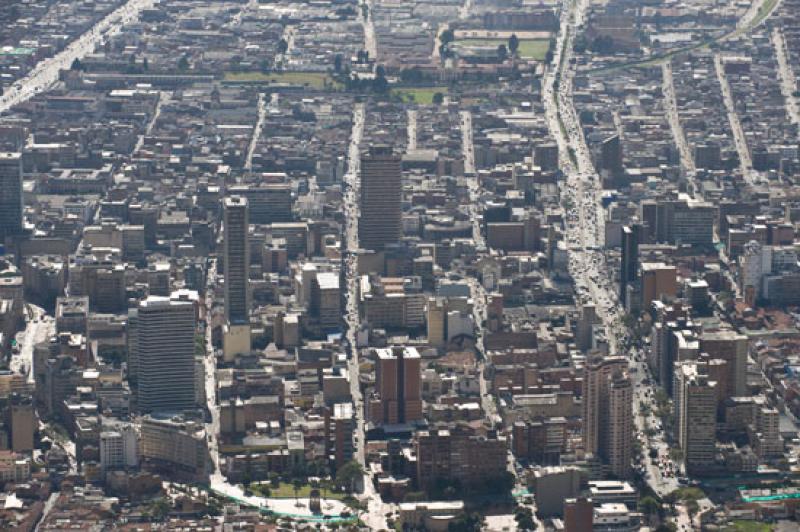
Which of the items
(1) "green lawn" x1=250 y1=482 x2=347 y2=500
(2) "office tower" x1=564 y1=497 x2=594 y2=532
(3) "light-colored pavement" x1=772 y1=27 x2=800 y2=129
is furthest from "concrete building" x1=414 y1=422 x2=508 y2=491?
(3) "light-colored pavement" x1=772 y1=27 x2=800 y2=129

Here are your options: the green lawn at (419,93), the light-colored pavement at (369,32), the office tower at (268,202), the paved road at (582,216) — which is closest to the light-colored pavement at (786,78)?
the paved road at (582,216)

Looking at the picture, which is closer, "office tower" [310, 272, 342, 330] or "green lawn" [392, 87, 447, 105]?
"office tower" [310, 272, 342, 330]

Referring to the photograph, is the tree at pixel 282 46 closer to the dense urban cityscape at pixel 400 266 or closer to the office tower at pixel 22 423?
the dense urban cityscape at pixel 400 266

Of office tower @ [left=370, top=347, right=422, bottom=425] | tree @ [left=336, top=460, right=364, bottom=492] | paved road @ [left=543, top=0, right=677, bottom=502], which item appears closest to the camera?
tree @ [left=336, top=460, right=364, bottom=492]

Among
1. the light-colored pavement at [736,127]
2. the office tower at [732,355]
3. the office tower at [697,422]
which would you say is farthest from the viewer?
the light-colored pavement at [736,127]

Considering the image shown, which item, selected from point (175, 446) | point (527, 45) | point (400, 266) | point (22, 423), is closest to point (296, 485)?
point (175, 446)

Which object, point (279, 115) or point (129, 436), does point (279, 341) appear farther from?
point (279, 115)

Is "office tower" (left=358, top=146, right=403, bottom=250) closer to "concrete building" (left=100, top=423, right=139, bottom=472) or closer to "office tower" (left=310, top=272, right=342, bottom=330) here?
"office tower" (left=310, top=272, right=342, bottom=330)
